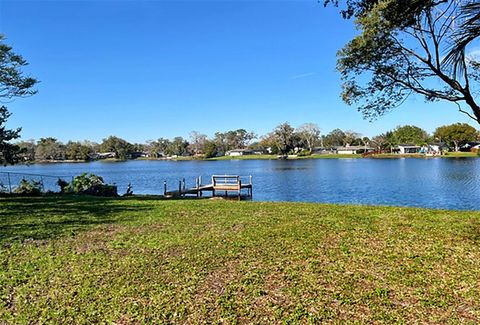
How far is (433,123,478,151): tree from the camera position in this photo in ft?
274

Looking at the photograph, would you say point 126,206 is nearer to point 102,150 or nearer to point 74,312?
point 74,312

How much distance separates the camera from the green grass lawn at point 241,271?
342 cm

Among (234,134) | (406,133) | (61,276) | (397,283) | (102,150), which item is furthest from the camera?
(234,134)

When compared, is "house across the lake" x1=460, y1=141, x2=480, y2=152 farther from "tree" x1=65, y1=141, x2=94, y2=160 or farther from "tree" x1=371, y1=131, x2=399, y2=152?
"tree" x1=65, y1=141, x2=94, y2=160

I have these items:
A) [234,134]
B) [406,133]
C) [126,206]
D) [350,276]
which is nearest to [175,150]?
[234,134]

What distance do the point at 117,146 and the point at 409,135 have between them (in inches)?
3782

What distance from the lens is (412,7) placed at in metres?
4.27

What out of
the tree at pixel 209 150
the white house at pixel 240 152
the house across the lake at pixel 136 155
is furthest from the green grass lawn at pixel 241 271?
the house across the lake at pixel 136 155

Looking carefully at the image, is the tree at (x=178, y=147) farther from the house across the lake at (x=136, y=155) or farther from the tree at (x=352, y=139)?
the tree at (x=352, y=139)

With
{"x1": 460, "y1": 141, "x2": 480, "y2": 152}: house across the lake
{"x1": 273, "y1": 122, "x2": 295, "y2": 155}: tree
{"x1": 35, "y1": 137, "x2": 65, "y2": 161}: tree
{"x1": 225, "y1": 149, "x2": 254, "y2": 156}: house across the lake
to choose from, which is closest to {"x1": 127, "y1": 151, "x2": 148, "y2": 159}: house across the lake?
{"x1": 35, "y1": 137, "x2": 65, "y2": 161}: tree

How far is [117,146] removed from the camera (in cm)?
12088

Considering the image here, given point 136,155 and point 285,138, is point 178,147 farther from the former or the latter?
point 285,138

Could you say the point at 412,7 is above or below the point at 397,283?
above

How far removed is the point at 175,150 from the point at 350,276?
413 feet
